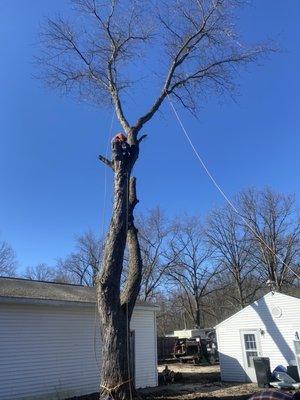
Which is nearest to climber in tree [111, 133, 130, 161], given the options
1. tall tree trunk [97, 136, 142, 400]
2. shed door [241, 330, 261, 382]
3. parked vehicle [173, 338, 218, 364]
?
tall tree trunk [97, 136, 142, 400]

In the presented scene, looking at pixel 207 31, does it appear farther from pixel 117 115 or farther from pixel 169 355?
pixel 169 355

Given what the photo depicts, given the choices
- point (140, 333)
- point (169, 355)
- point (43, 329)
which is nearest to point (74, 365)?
point (43, 329)

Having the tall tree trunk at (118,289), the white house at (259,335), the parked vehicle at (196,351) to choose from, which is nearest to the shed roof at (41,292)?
the white house at (259,335)

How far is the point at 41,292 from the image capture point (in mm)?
13789

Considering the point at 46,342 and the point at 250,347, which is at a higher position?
the point at 46,342

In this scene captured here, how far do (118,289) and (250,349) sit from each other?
10.8 m

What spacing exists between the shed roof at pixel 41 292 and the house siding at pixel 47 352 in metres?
0.31

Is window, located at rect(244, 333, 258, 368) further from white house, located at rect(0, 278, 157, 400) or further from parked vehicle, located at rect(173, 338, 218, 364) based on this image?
parked vehicle, located at rect(173, 338, 218, 364)

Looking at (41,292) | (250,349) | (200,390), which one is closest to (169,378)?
(200,390)

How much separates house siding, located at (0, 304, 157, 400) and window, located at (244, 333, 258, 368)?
650cm

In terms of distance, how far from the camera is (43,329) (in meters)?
12.7

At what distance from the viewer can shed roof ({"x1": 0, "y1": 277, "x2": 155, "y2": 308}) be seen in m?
12.2

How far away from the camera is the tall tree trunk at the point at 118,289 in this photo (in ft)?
26.0

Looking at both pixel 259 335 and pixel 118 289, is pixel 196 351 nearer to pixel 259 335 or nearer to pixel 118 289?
pixel 259 335
